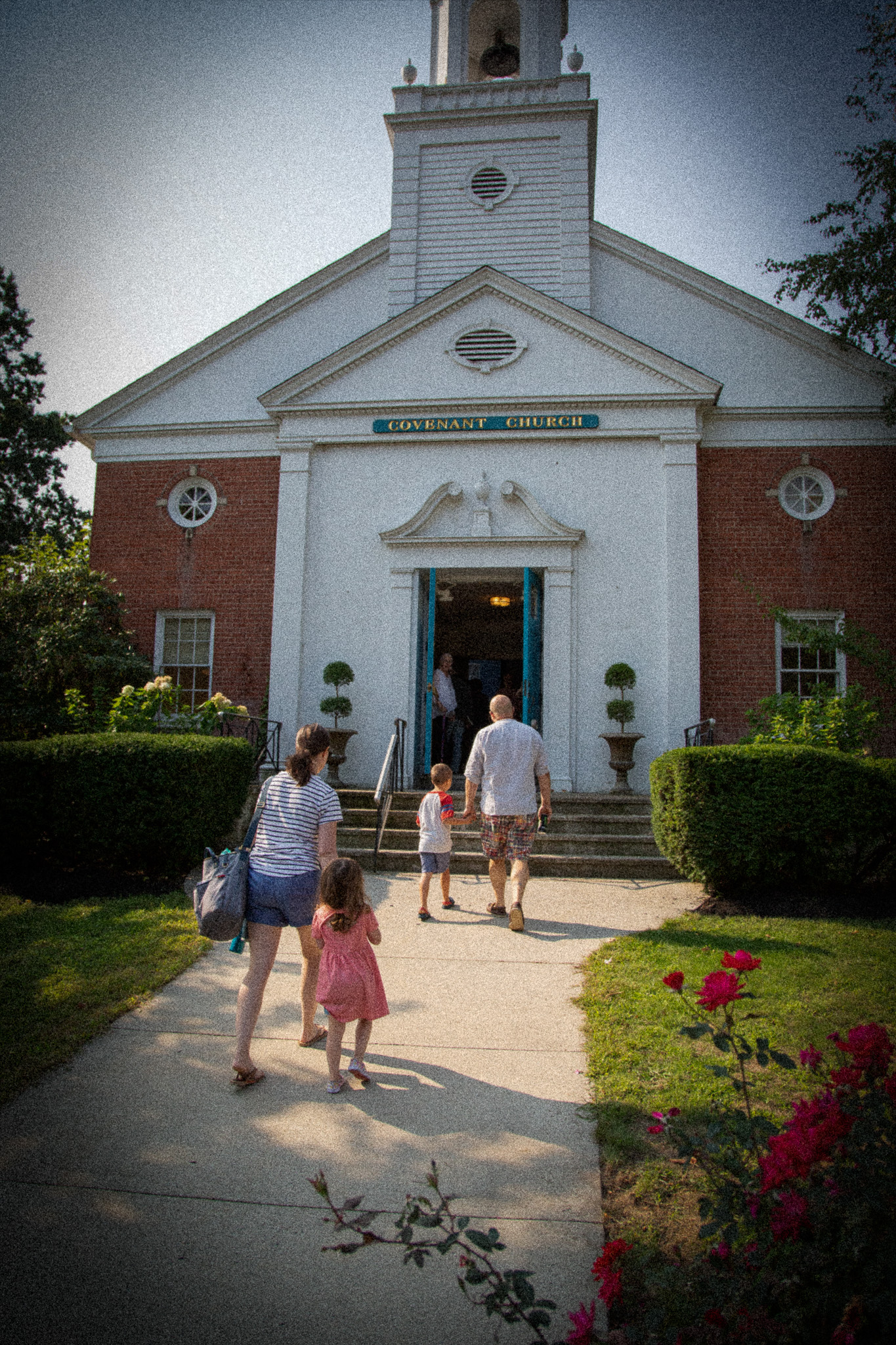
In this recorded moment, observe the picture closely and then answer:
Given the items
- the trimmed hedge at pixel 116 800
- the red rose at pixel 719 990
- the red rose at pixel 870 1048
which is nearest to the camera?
the red rose at pixel 870 1048

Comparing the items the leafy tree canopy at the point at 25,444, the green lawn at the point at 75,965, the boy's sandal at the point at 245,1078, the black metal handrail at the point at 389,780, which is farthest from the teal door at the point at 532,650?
the leafy tree canopy at the point at 25,444

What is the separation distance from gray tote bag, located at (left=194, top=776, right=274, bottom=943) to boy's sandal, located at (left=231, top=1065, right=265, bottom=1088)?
61cm

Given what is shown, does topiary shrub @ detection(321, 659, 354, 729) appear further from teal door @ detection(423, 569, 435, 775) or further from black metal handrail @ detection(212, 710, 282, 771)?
teal door @ detection(423, 569, 435, 775)

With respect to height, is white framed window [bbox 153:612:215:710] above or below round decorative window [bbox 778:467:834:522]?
below

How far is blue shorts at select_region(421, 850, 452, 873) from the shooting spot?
6.56 meters

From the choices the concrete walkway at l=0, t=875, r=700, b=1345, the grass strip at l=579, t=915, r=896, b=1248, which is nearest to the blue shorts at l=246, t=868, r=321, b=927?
the concrete walkway at l=0, t=875, r=700, b=1345

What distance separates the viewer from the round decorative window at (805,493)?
36.7 ft

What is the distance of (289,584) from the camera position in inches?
458

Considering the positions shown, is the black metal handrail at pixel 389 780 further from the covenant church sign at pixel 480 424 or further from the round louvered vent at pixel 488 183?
the round louvered vent at pixel 488 183

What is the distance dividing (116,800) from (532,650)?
5678 millimetres

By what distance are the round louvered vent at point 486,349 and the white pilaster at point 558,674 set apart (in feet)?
10.3

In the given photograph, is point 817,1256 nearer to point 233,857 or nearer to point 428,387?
point 233,857

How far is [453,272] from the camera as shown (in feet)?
41.3

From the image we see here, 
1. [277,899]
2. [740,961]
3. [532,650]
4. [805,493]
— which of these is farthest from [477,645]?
[740,961]
